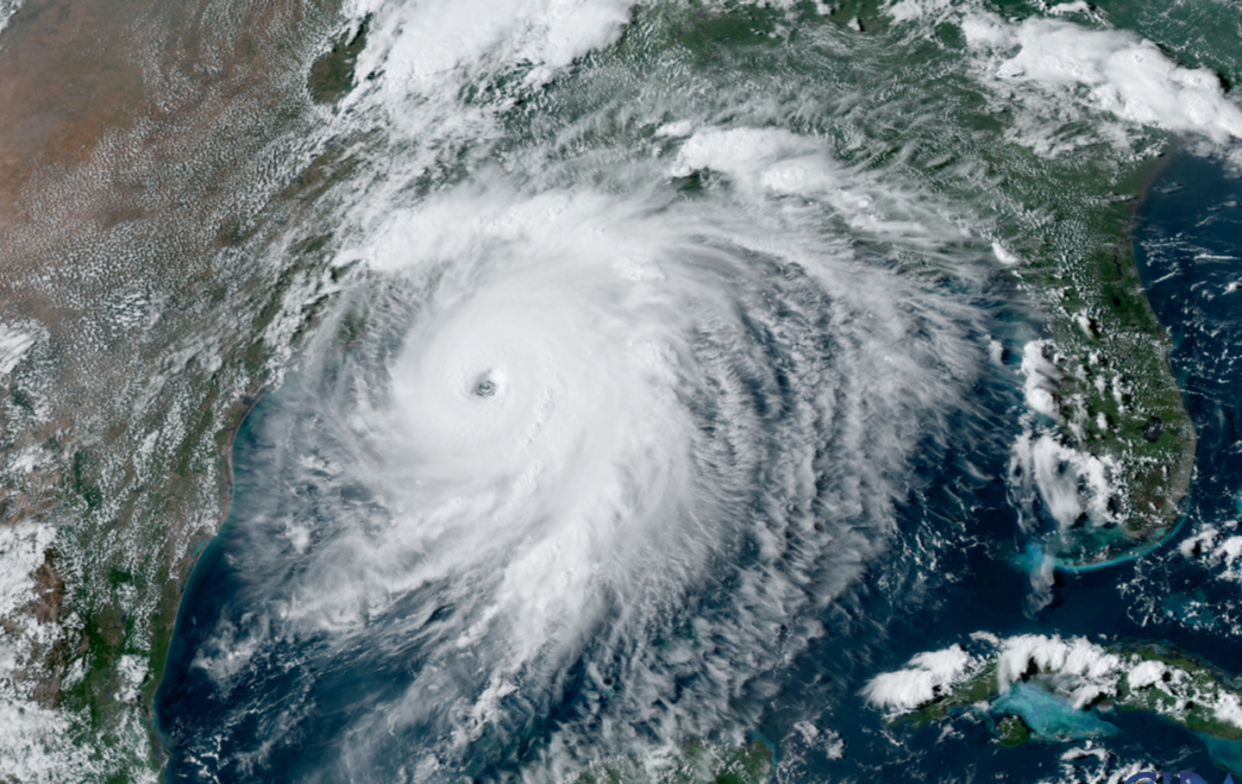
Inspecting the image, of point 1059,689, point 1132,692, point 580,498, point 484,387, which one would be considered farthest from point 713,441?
point 1132,692

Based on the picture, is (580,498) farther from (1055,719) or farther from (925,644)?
(1055,719)

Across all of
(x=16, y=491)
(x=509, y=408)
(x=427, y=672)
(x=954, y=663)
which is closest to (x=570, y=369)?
(x=509, y=408)

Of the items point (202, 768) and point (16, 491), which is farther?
point (16, 491)

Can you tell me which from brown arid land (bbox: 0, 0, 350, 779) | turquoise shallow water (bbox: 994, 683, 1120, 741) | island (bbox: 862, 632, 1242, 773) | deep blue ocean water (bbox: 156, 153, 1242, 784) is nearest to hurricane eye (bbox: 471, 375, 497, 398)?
brown arid land (bbox: 0, 0, 350, 779)

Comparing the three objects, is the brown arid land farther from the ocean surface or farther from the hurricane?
the hurricane

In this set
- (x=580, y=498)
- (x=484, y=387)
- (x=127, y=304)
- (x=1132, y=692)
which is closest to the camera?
(x=1132, y=692)

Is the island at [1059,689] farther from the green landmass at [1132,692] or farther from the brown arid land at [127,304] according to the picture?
the brown arid land at [127,304]

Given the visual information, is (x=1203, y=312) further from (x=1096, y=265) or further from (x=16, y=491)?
(x=16, y=491)

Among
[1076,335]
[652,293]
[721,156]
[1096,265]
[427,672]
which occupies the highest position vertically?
[721,156]
